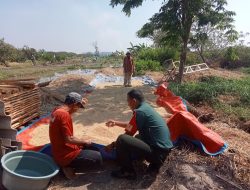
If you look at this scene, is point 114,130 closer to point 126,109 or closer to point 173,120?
point 173,120

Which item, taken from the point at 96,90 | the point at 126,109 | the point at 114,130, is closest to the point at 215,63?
the point at 96,90

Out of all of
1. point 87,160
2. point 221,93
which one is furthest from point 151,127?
point 221,93

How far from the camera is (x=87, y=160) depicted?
387 centimetres

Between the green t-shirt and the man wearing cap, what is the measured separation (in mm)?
671

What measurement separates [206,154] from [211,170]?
Result: 0.38 meters

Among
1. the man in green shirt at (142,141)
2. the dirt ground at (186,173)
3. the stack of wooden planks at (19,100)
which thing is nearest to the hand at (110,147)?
the man in green shirt at (142,141)

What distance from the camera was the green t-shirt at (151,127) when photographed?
3730mm

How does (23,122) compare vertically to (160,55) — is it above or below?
below

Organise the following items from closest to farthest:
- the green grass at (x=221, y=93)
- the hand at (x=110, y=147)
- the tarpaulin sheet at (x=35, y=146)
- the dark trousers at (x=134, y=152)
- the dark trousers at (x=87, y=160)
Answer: the dark trousers at (x=134, y=152) → the dark trousers at (x=87, y=160) → the hand at (x=110, y=147) → the tarpaulin sheet at (x=35, y=146) → the green grass at (x=221, y=93)

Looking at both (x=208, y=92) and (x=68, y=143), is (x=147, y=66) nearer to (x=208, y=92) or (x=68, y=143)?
(x=208, y=92)

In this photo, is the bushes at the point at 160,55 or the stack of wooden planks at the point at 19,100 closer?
the stack of wooden planks at the point at 19,100

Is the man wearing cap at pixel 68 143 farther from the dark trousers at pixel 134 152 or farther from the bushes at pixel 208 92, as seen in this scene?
the bushes at pixel 208 92

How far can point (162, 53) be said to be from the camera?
19.5m

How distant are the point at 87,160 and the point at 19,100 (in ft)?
6.75
